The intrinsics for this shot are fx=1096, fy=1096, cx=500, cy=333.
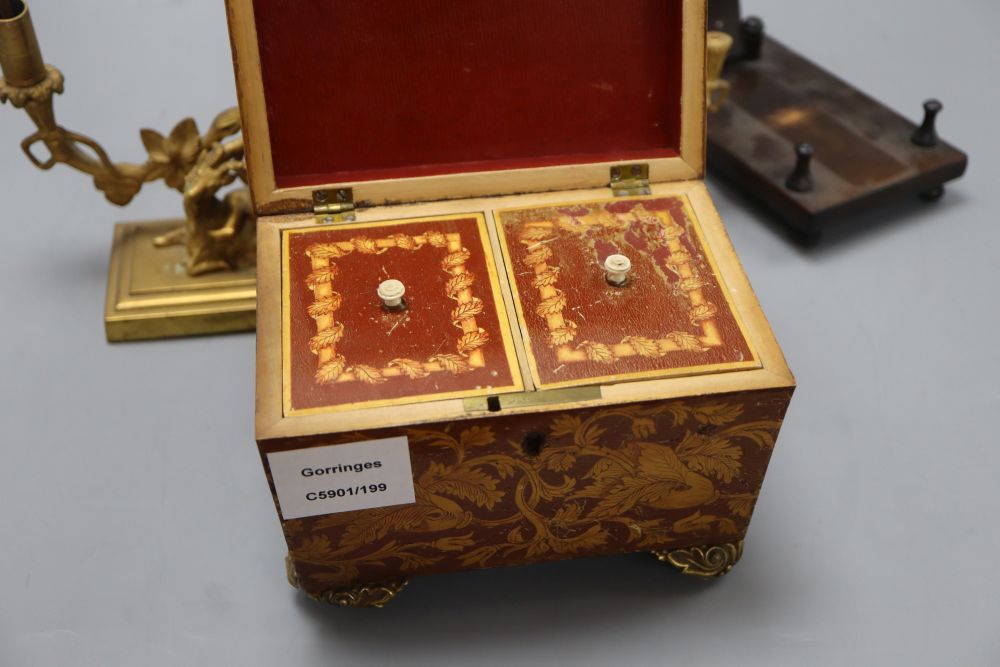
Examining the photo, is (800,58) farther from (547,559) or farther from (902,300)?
(547,559)

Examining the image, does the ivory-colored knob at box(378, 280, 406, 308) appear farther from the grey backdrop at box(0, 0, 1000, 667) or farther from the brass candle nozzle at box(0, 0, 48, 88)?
the brass candle nozzle at box(0, 0, 48, 88)

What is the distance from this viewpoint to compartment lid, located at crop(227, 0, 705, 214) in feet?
5.85

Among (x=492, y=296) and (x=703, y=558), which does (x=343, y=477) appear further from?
(x=703, y=558)

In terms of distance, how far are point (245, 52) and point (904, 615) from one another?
56.2 inches

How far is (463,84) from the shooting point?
1854 mm

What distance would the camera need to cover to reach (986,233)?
2510 mm

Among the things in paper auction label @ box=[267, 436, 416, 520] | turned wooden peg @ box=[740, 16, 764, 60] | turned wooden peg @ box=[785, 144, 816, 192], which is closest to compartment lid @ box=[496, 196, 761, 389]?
paper auction label @ box=[267, 436, 416, 520]

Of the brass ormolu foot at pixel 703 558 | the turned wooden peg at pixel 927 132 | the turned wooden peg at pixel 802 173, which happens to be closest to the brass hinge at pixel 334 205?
the brass ormolu foot at pixel 703 558

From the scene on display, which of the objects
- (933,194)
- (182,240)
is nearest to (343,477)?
(182,240)

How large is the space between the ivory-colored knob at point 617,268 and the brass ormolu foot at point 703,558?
1.52 ft

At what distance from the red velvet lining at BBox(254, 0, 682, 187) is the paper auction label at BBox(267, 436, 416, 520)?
1.74 feet

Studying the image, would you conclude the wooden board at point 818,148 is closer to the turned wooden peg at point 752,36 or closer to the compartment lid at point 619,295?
the turned wooden peg at point 752,36

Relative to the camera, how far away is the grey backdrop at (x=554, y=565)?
1822mm

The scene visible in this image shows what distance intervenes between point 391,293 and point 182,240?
92cm
